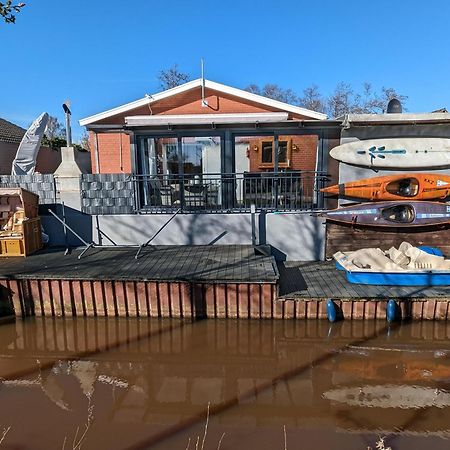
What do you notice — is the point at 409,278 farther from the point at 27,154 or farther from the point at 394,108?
the point at 27,154

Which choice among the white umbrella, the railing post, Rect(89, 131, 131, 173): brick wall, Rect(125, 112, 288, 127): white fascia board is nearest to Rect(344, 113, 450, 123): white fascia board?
Rect(125, 112, 288, 127): white fascia board

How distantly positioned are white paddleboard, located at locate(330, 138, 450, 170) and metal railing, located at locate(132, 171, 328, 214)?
729 mm

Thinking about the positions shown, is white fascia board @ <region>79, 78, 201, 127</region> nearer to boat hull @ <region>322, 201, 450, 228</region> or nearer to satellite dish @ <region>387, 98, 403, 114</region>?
satellite dish @ <region>387, 98, 403, 114</region>

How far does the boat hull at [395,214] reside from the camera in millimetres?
7621

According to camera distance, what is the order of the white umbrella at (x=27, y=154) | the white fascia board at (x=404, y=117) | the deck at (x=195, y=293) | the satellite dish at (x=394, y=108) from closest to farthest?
1. the deck at (x=195, y=293)
2. the white fascia board at (x=404, y=117)
3. the satellite dish at (x=394, y=108)
4. the white umbrella at (x=27, y=154)

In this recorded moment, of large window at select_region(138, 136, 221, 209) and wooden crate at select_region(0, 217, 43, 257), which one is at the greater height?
large window at select_region(138, 136, 221, 209)

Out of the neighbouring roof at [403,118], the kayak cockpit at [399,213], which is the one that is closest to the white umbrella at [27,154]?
the neighbouring roof at [403,118]

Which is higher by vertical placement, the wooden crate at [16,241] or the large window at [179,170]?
the large window at [179,170]

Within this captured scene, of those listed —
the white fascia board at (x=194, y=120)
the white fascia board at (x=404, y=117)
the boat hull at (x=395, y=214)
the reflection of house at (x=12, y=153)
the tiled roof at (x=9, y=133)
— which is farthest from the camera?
the tiled roof at (x=9, y=133)

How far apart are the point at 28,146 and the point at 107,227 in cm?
663

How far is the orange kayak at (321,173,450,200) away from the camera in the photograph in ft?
25.2

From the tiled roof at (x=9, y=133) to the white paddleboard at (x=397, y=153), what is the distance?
50.9ft

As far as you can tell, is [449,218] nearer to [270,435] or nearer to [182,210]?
[182,210]

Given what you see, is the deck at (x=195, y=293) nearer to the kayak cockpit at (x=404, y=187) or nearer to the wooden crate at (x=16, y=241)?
the wooden crate at (x=16, y=241)
